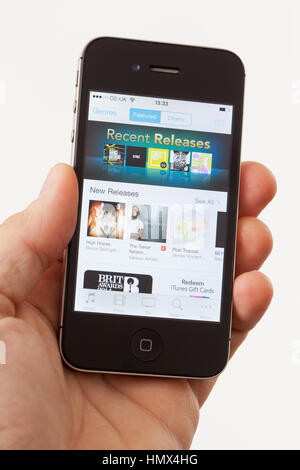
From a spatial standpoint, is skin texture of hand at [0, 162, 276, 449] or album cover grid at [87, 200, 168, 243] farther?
album cover grid at [87, 200, 168, 243]

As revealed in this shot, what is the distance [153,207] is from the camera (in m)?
0.92

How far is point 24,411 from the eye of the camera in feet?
2.43

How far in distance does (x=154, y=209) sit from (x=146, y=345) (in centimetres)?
20

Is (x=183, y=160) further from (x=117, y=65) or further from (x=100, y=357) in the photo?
(x=100, y=357)

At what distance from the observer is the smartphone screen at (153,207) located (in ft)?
2.98

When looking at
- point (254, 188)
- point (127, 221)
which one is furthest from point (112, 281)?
point (254, 188)

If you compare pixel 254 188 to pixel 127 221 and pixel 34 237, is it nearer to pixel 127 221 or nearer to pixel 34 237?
pixel 127 221

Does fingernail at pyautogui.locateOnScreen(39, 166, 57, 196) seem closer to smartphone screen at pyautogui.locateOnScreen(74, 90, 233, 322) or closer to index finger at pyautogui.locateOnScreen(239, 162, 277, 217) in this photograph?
smartphone screen at pyautogui.locateOnScreen(74, 90, 233, 322)

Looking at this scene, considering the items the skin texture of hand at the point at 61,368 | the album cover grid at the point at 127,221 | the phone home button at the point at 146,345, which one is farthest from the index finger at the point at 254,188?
the phone home button at the point at 146,345

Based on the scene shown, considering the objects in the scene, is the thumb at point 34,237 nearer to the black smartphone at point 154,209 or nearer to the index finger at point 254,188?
the black smartphone at point 154,209

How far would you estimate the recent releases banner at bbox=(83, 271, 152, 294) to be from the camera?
2.97ft

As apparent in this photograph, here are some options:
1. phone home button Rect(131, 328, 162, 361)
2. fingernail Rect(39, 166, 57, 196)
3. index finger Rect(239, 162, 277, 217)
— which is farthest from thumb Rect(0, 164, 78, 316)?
index finger Rect(239, 162, 277, 217)

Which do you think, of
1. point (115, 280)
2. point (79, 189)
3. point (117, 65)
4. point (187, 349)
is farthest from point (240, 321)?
point (117, 65)

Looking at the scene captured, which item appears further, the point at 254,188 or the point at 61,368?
the point at 254,188
